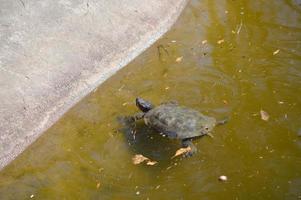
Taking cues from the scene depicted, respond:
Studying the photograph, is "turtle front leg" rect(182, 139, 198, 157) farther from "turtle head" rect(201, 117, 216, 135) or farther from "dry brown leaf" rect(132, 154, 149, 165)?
"dry brown leaf" rect(132, 154, 149, 165)

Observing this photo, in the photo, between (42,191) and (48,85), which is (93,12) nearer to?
(48,85)

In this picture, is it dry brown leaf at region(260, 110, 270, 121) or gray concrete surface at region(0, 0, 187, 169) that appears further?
gray concrete surface at region(0, 0, 187, 169)

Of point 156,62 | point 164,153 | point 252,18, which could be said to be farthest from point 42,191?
point 252,18

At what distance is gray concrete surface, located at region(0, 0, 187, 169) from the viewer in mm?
6121

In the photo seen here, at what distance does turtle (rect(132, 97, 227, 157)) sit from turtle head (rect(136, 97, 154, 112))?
13cm

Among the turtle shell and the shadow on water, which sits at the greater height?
the turtle shell

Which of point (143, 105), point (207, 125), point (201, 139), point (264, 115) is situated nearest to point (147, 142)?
point (143, 105)

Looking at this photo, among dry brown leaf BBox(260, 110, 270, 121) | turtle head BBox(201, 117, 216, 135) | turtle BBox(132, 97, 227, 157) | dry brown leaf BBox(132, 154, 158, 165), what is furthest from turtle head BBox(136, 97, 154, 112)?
dry brown leaf BBox(260, 110, 270, 121)

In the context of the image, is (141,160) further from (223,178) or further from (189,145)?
(223,178)

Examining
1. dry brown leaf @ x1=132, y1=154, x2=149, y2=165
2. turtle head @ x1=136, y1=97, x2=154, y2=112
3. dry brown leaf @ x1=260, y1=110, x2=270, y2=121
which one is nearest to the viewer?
dry brown leaf @ x1=132, y1=154, x2=149, y2=165

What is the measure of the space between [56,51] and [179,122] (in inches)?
88.2

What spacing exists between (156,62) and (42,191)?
2.57 m

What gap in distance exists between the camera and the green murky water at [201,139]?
4980 mm

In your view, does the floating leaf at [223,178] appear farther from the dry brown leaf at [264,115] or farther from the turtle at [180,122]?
the dry brown leaf at [264,115]
